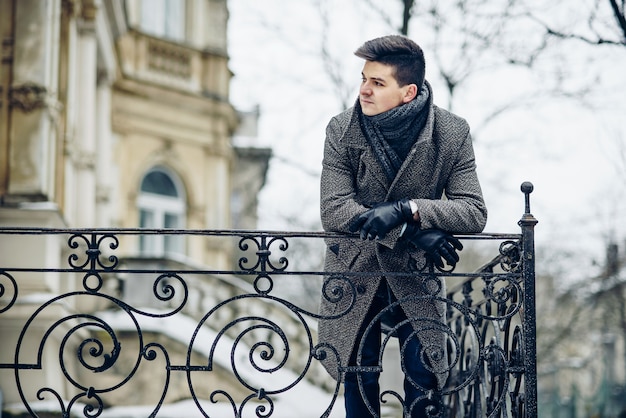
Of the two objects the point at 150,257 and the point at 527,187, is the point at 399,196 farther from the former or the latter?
the point at 150,257

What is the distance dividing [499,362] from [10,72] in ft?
24.0

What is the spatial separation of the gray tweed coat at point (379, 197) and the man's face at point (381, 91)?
0.35ft

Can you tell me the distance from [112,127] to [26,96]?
33.5ft

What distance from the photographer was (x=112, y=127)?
20.7m

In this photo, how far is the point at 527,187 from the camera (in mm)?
4688

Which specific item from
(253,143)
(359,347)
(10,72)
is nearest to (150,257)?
(10,72)

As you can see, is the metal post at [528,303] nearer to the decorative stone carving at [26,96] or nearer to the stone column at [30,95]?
the stone column at [30,95]

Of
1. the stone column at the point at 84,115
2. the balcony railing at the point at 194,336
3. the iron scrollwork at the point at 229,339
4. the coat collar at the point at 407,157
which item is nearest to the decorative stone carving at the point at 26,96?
the balcony railing at the point at 194,336

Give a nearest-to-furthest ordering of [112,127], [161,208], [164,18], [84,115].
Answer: [84,115] → [112,127] → [161,208] → [164,18]

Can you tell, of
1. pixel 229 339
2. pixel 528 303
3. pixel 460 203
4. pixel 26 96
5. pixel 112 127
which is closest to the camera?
pixel 460 203

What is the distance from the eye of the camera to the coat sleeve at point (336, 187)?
457 cm

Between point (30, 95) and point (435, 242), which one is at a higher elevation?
point (30, 95)

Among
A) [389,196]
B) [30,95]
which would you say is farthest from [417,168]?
[30,95]

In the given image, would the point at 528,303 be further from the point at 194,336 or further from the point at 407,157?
the point at 194,336
